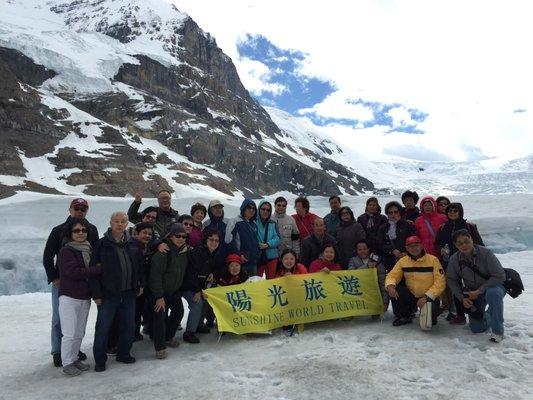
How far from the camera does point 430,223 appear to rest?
25.5 feet

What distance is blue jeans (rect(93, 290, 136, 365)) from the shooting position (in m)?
5.69

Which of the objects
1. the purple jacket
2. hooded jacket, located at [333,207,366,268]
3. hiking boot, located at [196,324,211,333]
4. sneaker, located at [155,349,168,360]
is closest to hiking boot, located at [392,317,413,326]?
hooded jacket, located at [333,207,366,268]

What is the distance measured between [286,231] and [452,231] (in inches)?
109

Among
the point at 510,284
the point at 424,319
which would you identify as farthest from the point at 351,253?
the point at 510,284

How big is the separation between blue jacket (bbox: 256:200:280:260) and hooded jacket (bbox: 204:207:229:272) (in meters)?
0.59

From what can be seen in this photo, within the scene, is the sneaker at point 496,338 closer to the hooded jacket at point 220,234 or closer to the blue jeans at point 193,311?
the hooded jacket at point 220,234

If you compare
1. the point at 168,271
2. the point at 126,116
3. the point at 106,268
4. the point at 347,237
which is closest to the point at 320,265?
the point at 347,237

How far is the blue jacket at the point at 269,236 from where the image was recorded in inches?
305

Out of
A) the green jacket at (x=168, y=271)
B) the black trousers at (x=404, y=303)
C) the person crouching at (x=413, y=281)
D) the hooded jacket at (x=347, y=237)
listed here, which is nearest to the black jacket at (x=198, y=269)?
the green jacket at (x=168, y=271)

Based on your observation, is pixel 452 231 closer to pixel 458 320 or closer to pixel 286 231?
pixel 458 320

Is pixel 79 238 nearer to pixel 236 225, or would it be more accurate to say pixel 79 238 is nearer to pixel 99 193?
pixel 236 225

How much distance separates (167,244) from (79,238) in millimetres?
1131

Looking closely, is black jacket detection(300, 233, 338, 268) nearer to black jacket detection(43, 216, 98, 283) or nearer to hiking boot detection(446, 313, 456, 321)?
hiking boot detection(446, 313, 456, 321)

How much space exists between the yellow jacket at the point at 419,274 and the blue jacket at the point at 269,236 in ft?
6.61
